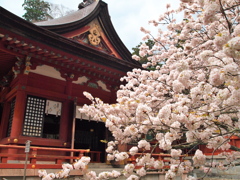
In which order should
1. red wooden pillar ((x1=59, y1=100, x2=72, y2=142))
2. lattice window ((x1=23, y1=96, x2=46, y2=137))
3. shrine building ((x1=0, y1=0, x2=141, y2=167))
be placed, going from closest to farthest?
shrine building ((x1=0, y1=0, x2=141, y2=167)), lattice window ((x1=23, y1=96, x2=46, y2=137)), red wooden pillar ((x1=59, y1=100, x2=72, y2=142))

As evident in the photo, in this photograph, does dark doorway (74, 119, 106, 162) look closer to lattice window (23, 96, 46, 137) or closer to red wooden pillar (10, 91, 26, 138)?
lattice window (23, 96, 46, 137)

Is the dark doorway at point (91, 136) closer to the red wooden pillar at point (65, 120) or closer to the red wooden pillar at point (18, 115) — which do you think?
the red wooden pillar at point (65, 120)

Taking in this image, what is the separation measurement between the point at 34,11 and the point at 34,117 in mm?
37526

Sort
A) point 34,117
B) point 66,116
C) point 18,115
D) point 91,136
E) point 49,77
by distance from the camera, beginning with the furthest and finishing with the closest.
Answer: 1. point 91,136
2. point 66,116
3. point 49,77
4. point 34,117
5. point 18,115

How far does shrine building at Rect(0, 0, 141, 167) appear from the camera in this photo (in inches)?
272

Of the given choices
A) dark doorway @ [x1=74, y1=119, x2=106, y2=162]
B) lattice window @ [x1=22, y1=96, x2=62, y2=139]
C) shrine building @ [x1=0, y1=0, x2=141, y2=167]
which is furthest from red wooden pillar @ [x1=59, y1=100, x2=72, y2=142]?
dark doorway @ [x1=74, y1=119, x2=106, y2=162]

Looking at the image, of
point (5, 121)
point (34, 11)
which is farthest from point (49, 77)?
point (34, 11)

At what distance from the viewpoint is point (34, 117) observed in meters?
7.62

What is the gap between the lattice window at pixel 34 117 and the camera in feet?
24.2

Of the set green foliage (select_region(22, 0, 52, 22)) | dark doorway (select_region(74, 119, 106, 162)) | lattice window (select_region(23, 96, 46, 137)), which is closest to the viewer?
lattice window (select_region(23, 96, 46, 137))

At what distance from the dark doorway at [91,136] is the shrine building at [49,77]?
9cm

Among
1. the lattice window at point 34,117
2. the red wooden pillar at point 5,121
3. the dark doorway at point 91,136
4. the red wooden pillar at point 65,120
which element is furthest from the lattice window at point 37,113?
the dark doorway at point 91,136

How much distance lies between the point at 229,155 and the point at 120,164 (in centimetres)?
498

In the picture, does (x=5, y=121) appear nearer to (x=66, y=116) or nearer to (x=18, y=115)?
(x=18, y=115)
